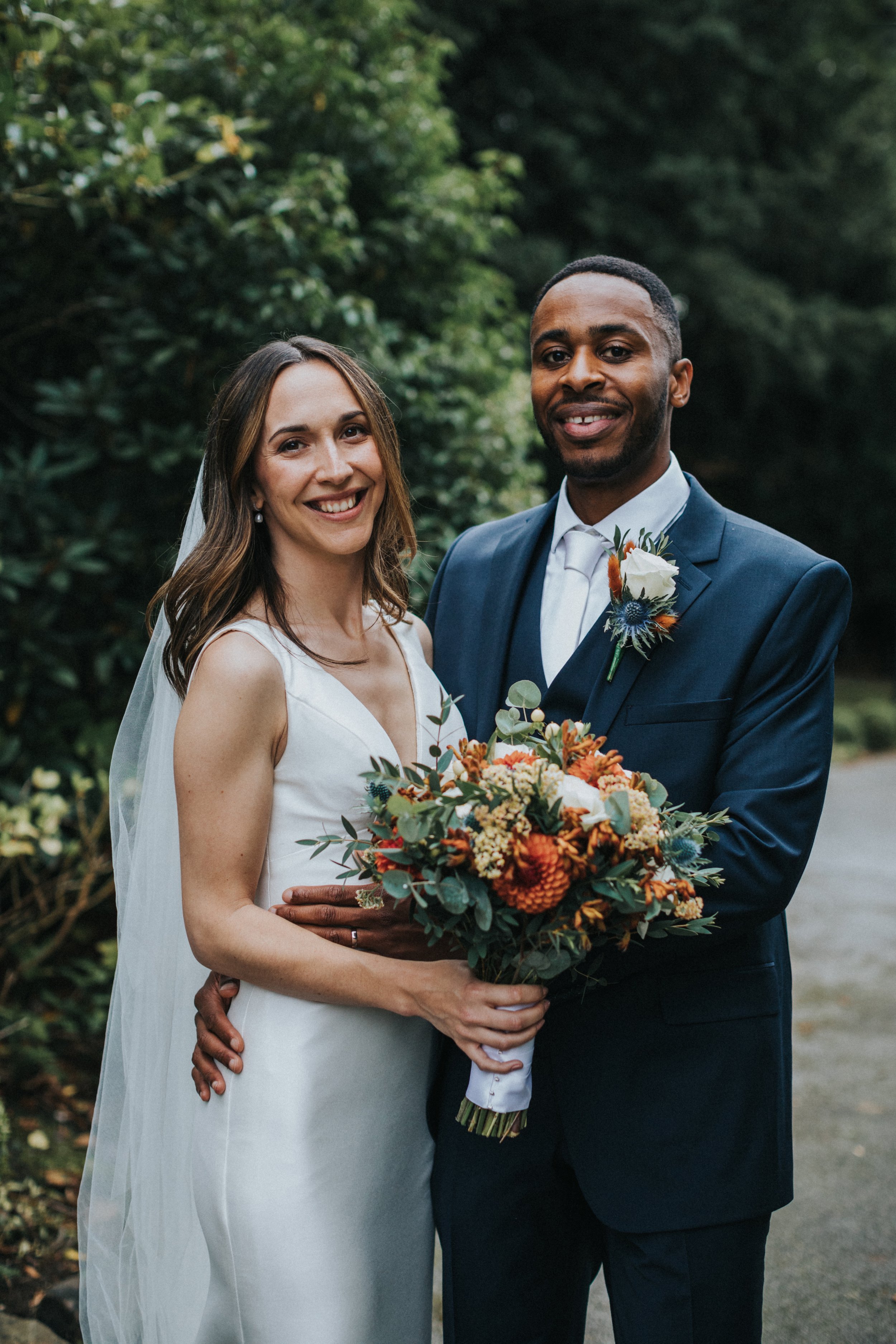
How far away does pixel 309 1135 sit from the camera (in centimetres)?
216

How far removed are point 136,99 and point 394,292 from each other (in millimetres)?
1662

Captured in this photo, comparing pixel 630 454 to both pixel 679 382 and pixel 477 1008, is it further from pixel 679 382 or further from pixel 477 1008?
pixel 477 1008

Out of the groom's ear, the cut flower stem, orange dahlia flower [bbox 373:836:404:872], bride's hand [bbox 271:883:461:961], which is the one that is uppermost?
the groom's ear

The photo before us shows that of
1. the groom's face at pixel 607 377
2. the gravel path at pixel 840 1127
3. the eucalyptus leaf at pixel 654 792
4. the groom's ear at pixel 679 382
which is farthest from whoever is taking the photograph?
the gravel path at pixel 840 1127

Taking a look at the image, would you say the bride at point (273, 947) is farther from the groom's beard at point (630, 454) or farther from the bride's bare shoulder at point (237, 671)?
the groom's beard at point (630, 454)

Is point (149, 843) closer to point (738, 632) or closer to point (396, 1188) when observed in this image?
point (396, 1188)

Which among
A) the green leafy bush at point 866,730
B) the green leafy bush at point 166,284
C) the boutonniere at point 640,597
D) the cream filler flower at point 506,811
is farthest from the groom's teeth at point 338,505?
the green leafy bush at point 866,730

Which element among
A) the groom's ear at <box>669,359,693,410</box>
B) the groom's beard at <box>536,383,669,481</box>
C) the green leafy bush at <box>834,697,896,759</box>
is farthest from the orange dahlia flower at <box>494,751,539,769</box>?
the green leafy bush at <box>834,697,896,759</box>

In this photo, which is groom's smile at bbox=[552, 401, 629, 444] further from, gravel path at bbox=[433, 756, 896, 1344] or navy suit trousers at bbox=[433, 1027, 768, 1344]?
gravel path at bbox=[433, 756, 896, 1344]

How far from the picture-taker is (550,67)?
14.5 metres

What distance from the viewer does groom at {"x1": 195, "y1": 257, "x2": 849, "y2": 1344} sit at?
2164 mm

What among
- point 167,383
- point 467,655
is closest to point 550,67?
point 167,383

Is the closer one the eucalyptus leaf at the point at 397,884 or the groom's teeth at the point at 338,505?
the eucalyptus leaf at the point at 397,884

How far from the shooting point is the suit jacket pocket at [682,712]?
2.20m
